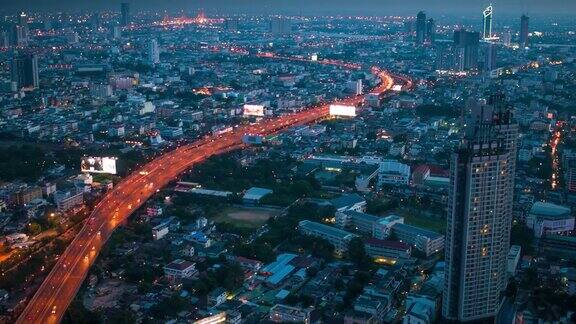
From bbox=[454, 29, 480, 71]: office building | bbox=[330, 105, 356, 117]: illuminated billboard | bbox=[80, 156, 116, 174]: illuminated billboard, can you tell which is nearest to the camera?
bbox=[80, 156, 116, 174]: illuminated billboard

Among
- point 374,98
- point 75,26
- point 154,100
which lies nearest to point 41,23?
point 75,26

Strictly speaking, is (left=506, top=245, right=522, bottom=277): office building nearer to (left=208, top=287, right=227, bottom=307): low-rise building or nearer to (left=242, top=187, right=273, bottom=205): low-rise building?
(left=208, top=287, right=227, bottom=307): low-rise building

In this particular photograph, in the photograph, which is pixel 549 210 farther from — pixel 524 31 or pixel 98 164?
pixel 524 31

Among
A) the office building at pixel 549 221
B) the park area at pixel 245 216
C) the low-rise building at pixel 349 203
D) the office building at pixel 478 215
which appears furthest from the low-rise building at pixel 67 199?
the office building at pixel 549 221

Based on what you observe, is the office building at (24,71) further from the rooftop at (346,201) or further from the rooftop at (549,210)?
the rooftop at (549,210)

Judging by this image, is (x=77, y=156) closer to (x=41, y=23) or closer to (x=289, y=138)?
(x=289, y=138)

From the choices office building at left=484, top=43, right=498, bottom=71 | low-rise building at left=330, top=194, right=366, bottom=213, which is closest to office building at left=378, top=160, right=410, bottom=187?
low-rise building at left=330, top=194, right=366, bottom=213
